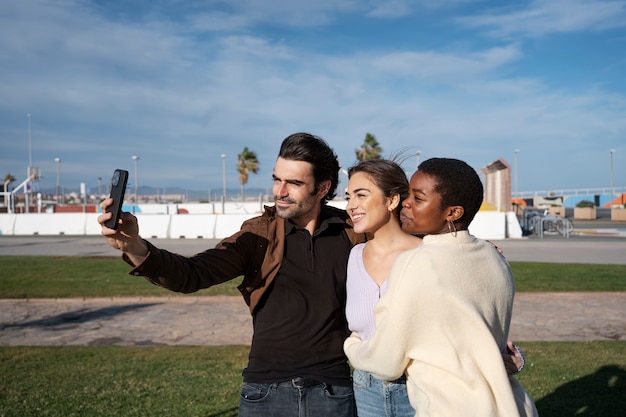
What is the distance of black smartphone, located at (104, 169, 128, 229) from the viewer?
7.52 feet

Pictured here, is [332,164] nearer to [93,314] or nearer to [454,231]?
[454,231]

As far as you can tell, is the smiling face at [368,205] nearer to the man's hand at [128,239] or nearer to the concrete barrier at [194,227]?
the man's hand at [128,239]

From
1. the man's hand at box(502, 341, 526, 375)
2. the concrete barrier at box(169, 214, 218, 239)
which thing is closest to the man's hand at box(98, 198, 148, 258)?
the man's hand at box(502, 341, 526, 375)

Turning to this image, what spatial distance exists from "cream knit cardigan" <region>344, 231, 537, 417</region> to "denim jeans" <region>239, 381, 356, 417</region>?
2.51 feet

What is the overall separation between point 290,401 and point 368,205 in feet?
3.21

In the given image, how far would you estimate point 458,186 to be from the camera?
2.34 metres

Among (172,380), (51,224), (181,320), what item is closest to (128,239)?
(172,380)

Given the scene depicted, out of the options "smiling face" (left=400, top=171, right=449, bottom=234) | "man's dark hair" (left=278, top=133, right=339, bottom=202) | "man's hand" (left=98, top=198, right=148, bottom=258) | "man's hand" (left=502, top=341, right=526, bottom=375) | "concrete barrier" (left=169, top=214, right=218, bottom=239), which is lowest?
"concrete barrier" (left=169, top=214, right=218, bottom=239)

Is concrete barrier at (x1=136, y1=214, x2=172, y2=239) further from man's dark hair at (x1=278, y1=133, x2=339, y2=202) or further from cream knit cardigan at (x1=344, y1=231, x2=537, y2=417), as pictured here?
cream knit cardigan at (x1=344, y1=231, x2=537, y2=417)

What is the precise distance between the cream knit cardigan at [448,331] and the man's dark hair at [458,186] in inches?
8.7

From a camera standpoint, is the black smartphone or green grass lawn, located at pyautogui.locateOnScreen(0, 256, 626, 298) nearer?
the black smartphone

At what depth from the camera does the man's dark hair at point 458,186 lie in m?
2.34

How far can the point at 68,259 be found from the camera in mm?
18000

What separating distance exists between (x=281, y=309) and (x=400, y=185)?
2.69 ft
